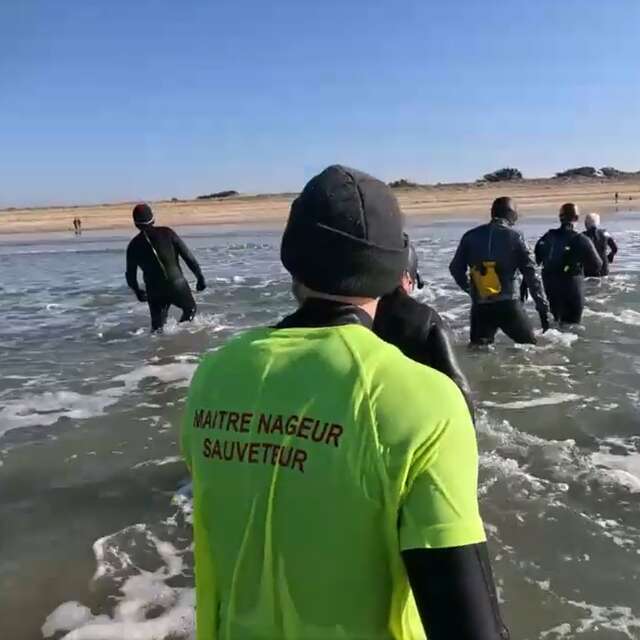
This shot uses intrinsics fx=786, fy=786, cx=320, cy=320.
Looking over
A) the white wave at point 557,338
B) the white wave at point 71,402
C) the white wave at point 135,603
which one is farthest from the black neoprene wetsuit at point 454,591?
the white wave at point 557,338

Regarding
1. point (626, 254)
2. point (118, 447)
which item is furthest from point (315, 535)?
point (626, 254)

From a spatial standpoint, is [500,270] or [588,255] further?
[588,255]

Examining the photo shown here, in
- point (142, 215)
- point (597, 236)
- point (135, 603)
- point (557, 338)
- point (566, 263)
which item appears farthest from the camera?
point (597, 236)

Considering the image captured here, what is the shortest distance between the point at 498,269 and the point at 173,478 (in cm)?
389

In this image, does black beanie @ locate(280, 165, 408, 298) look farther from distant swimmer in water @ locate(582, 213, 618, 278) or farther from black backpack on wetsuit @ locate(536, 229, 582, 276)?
distant swimmer in water @ locate(582, 213, 618, 278)

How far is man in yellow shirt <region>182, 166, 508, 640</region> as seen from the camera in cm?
126

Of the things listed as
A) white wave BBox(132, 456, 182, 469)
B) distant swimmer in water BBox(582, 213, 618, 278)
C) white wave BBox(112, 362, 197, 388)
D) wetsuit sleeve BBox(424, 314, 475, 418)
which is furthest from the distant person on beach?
distant swimmer in water BBox(582, 213, 618, 278)

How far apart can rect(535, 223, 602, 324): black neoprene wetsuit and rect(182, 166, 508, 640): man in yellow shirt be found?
8717mm

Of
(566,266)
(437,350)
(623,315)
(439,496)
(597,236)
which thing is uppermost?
(439,496)

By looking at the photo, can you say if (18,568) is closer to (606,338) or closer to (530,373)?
(530,373)

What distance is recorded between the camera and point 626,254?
21.8 m

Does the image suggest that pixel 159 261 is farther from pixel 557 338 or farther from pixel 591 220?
pixel 591 220

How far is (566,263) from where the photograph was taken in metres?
9.85

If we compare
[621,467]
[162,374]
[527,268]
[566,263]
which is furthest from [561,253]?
[162,374]
